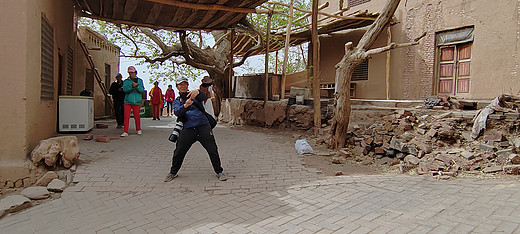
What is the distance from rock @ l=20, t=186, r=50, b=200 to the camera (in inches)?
154

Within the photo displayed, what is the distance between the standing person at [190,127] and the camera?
178 inches

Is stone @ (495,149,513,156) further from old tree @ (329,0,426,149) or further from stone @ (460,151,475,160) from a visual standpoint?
old tree @ (329,0,426,149)

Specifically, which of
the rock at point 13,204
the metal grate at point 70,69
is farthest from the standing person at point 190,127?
the metal grate at point 70,69

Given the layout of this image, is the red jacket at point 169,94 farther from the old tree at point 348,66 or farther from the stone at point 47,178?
the stone at point 47,178

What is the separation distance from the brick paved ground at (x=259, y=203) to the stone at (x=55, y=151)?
253 mm

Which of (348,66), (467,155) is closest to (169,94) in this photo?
(348,66)

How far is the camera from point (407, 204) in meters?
3.60

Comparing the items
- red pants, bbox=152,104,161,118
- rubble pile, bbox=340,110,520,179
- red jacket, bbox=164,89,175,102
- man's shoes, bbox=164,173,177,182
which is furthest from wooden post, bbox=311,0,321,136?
red jacket, bbox=164,89,175,102

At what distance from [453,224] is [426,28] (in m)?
9.64

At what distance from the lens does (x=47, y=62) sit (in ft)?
18.4

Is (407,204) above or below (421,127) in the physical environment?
below

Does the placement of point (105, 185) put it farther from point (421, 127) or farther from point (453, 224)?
point (421, 127)

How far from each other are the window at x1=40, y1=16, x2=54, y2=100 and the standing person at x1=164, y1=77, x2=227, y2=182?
8.37ft

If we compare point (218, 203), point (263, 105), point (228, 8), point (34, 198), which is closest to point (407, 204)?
point (218, 203)
